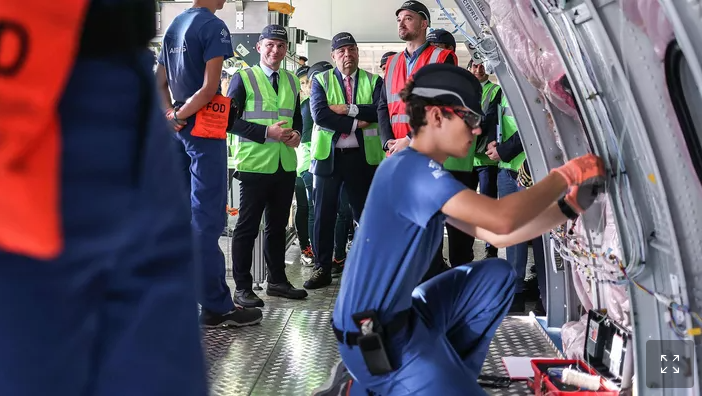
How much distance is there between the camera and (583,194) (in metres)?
2.33

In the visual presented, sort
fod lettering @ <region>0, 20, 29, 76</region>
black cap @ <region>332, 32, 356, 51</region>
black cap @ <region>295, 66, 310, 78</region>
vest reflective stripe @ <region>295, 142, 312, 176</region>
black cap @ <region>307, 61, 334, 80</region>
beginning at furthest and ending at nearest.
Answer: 1. black cap @ <region>295, 66, 310, 78</region>
2. black cap @ <region>307, 61, 334, 80</region>
3. vest reflective stripe @ <region>295, 142, 312, 176</region>
4. black cap @ <region>332, 32, 356, 51</region>
5. fod lettering @ <region>0, 20, 29, 76</region>

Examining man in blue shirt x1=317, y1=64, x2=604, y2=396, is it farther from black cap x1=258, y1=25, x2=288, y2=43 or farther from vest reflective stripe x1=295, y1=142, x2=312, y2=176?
vest reflective stripe x1=295, y1=142, x2=312, y2=176

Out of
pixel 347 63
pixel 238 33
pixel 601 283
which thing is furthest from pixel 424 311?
pixel 238 33

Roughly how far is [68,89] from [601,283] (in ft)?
8.79

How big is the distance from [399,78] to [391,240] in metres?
2.66

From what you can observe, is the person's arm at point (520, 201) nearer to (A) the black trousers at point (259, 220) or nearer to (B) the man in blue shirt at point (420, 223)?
(B) the man in blue shirt at point (420, 223)

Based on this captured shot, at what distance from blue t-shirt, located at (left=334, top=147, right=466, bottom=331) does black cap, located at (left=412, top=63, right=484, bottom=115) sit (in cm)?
25

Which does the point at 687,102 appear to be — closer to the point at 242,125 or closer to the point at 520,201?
the point at 520,201

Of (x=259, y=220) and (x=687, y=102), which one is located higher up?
(x=687, y=102)

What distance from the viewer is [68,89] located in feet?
2.27

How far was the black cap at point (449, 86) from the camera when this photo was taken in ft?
7.98

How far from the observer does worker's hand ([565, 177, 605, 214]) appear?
2.31m

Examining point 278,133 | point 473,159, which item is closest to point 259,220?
point 278,133

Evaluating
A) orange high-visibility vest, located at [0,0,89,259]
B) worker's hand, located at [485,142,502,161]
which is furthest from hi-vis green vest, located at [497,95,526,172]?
orange high-visibility vest, located at [0,0,89,259]
